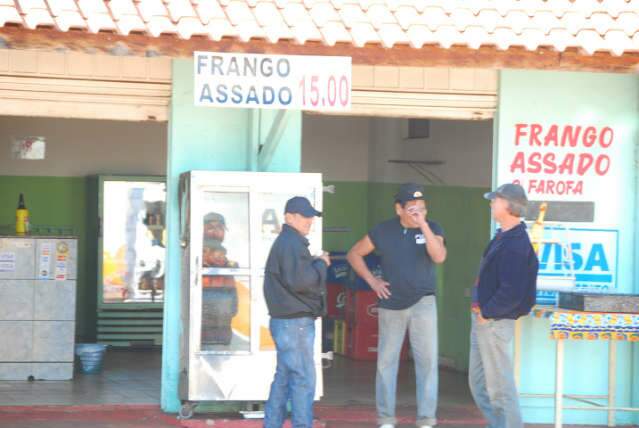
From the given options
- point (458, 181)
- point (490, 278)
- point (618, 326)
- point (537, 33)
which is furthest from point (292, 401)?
point (458, 181)

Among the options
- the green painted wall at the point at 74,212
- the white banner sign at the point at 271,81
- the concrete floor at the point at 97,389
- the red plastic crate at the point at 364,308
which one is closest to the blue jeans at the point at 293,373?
the white banner sign at the point at 271,81

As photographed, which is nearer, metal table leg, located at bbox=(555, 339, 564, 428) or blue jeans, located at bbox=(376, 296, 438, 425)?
metal table leg, located at bbox=(555, 339, 564, 428)

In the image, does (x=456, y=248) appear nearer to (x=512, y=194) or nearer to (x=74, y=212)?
(x=74, y=212)

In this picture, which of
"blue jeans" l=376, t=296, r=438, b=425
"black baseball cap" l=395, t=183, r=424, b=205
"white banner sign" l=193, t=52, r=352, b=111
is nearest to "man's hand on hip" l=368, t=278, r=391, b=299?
"blue jeans" l=376, t=296, r=438, b=425

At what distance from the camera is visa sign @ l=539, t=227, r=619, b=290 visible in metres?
9.88

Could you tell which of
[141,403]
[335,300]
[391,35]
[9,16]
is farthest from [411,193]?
Result: [335,300]

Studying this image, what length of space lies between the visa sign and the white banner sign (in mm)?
2560

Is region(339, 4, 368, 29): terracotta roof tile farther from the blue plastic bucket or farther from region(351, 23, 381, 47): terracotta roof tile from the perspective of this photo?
the blue plastic bucket

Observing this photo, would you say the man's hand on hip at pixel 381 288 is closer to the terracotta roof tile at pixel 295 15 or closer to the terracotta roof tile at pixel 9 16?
the terracotta roof tile at pixel 295 15

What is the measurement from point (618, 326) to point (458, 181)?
5.02 m

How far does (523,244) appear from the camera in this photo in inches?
323

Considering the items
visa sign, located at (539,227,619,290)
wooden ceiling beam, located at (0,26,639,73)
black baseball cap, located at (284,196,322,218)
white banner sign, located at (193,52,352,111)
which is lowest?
visa sign, located at (539,227,619,290)

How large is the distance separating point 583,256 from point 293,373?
3129 mm

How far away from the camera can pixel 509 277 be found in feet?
26.8
